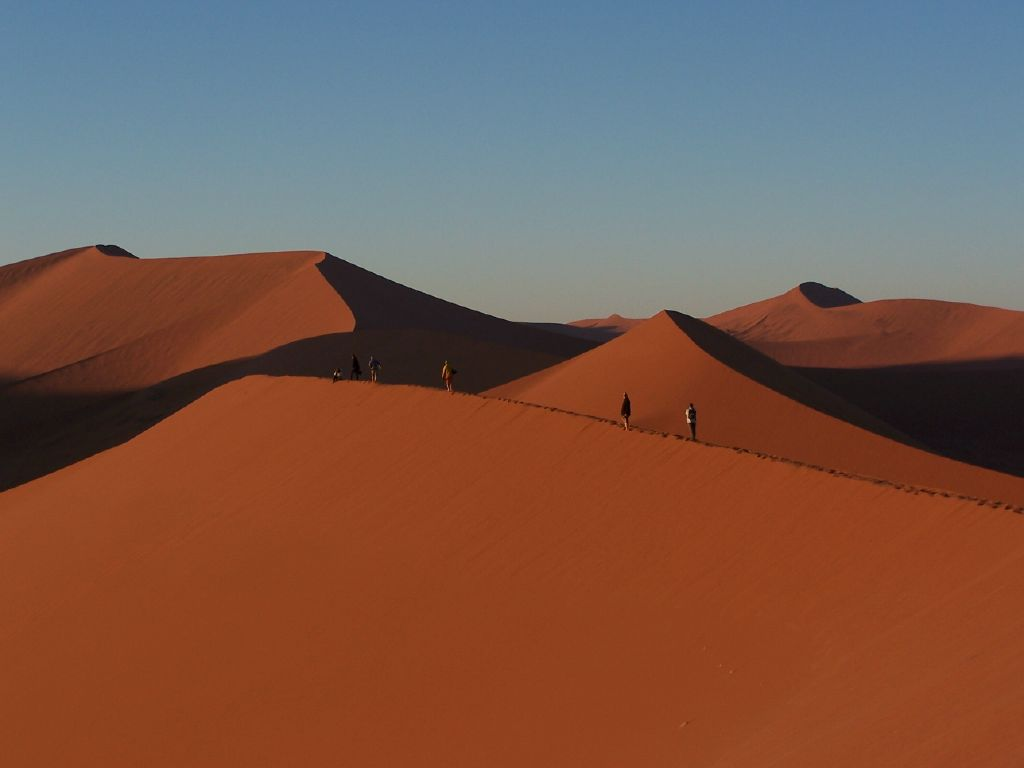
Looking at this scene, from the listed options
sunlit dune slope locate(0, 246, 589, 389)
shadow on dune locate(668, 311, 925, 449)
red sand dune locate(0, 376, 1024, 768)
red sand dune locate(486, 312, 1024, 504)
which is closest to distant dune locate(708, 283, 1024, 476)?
shadow on dune locate(668, 311, 925, 449)

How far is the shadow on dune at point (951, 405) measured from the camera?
44.5 metres

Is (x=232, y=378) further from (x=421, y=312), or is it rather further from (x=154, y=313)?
(x=154, y=313)

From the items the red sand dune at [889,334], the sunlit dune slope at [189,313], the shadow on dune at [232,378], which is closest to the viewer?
the shadow on dune at [232,378]

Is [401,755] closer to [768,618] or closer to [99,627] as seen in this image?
[768,618]

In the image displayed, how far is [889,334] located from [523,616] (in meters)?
89.3

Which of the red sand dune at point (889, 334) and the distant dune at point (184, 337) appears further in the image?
the red sand dune at point (889, 334)

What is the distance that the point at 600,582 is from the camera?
11172 millimetres

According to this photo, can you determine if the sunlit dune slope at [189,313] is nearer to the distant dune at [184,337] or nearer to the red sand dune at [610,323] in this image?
the distant dune at [184,337]

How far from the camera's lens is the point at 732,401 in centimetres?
2773

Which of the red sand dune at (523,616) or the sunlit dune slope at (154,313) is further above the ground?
the sunlit dune slope at (154,313)

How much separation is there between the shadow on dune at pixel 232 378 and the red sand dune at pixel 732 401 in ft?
22.7

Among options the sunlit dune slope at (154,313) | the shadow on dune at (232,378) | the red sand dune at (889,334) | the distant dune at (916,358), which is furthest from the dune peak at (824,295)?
the shadow on dune at (232,378)

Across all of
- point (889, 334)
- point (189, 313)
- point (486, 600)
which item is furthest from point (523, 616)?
point (889, 334)

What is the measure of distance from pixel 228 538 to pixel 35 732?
12.8ft
